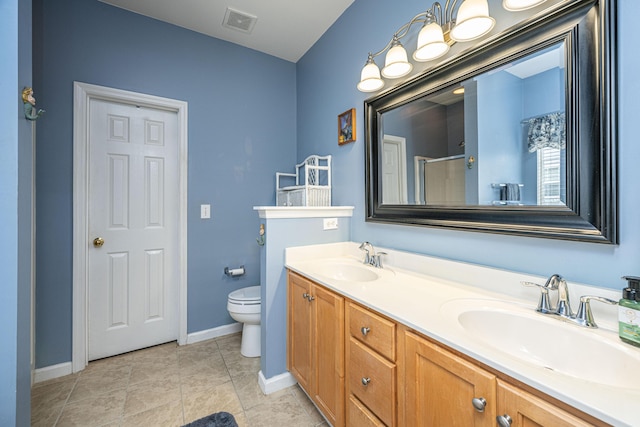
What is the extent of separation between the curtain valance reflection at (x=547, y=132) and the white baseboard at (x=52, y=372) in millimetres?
2995

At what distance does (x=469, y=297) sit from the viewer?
41.1 inches

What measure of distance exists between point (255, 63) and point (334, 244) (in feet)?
6.39

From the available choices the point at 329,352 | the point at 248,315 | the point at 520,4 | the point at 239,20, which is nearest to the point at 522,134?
the point at 520,4

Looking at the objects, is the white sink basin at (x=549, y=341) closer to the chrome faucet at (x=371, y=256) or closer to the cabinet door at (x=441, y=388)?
the cabinet door at (x=441, y=388)

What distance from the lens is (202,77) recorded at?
2.34m

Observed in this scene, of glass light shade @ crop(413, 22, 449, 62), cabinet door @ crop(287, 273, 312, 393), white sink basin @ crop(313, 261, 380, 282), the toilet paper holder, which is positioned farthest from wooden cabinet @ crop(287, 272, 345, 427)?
glass light shade @ crop(413, 22, 449, 62)

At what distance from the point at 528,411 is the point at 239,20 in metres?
2.76

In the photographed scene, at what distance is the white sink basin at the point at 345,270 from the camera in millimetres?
1590

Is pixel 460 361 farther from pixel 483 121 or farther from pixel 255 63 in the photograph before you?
pixel 255 63

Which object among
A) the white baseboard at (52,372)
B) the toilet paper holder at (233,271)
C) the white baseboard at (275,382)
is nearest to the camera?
the white baseboard at (275,382)

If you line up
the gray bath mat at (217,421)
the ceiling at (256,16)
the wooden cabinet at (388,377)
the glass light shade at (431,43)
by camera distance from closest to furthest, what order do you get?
the wooden cabinet at (388,377)
the glass light shade at (431,43)
the gray bath mat at (217,421)
the ceiling at (256,16)

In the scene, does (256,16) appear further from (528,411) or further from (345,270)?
(528,411)

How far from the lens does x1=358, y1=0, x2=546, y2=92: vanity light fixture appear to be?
1.00 meters

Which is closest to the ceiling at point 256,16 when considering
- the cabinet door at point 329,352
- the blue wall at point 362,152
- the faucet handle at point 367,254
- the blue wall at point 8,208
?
the blue wall at point 362,152
